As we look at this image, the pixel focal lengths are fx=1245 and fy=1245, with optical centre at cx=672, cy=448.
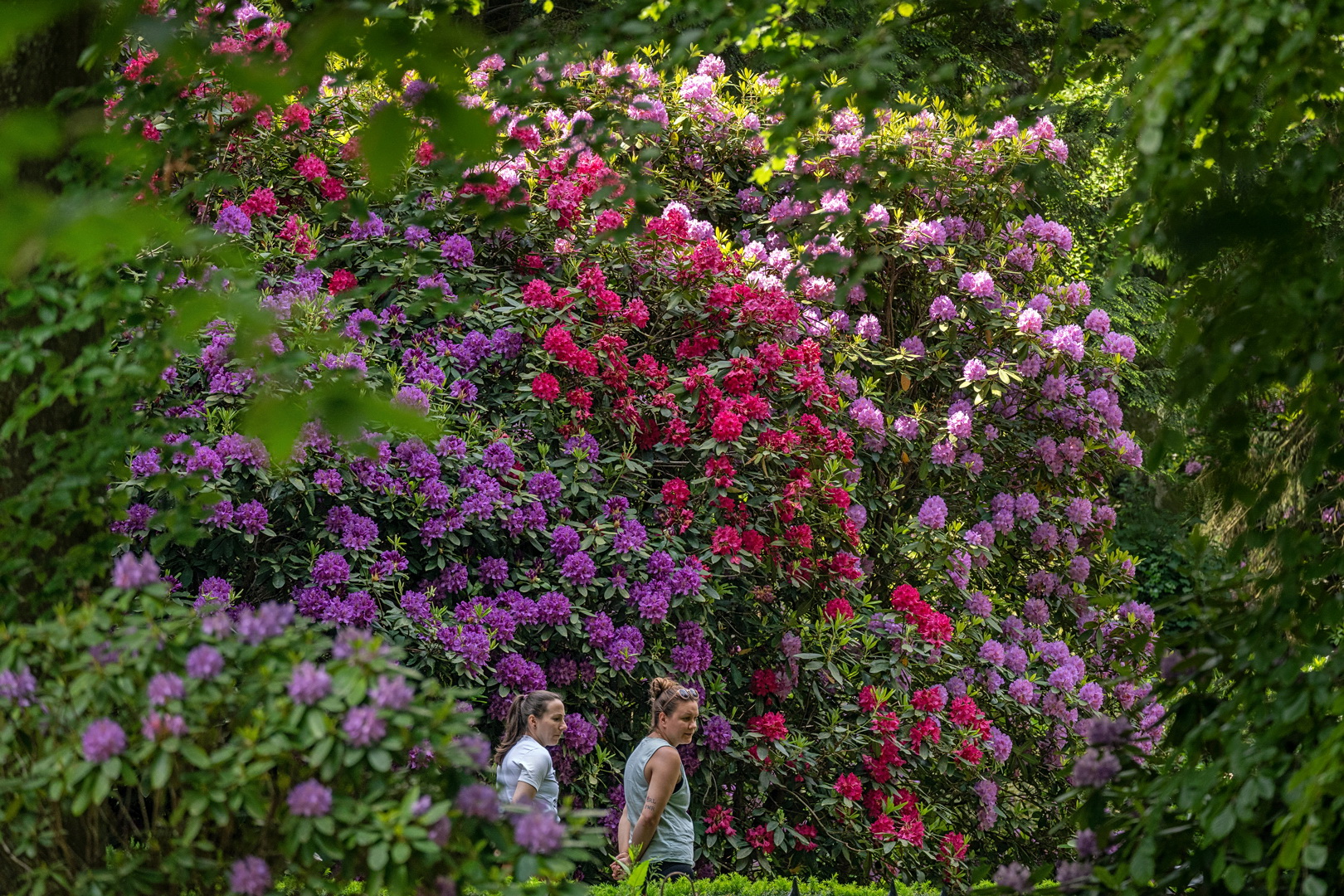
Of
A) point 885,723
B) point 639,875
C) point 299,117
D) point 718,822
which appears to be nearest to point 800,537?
point 885,723

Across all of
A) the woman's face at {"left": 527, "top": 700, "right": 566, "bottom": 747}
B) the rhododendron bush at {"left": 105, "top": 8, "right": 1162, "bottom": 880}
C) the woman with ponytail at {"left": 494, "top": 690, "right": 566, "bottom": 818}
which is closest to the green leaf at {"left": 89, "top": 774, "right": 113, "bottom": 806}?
the rhododendron bush at {"left": 105, "top": 8, "right": 1162, "bottom": 880}

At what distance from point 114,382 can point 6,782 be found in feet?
2.88

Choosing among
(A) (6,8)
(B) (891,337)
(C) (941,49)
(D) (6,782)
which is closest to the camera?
(A) (6,8)

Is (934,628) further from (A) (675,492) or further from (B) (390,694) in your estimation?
(B) (390,694)

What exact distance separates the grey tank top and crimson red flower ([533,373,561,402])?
5.05 feet

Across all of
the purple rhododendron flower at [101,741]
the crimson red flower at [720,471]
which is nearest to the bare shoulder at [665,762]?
the crimson red flower at [720,471]

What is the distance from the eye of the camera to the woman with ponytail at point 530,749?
465cm

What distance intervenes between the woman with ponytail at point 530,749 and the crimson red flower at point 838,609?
4.74 ft

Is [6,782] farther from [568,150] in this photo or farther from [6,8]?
[568,150]

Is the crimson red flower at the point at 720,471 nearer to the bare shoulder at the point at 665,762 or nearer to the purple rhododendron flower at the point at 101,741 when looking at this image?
the bare shoulder at the point at 665,762

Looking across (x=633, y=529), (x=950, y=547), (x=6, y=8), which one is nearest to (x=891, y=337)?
(x=950, y=547)

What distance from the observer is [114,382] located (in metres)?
2.65

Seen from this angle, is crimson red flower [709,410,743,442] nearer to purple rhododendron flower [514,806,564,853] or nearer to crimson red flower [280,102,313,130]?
crimson red flower [280,102,313,130]

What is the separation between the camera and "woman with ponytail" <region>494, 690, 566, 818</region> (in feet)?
15.3
